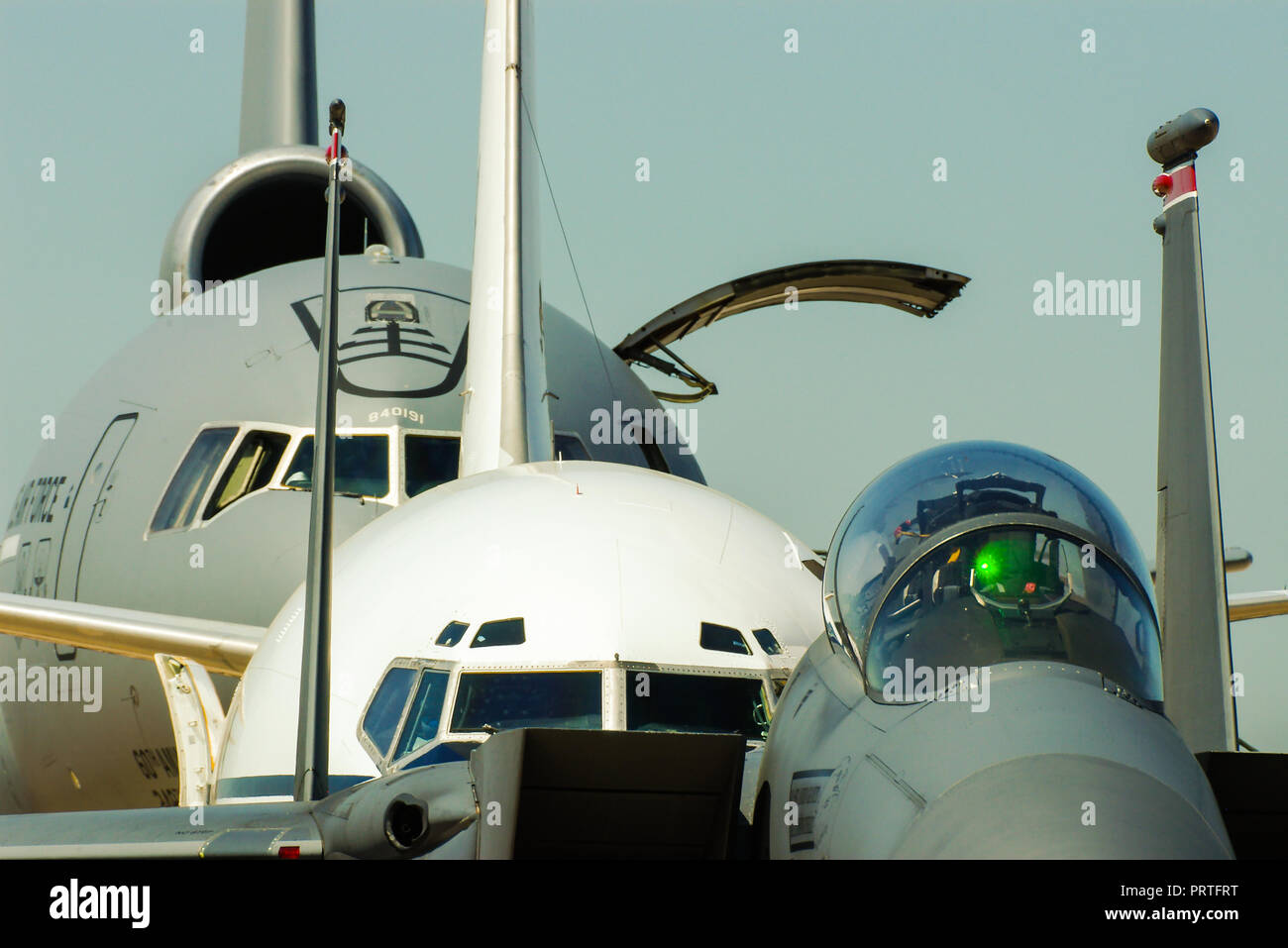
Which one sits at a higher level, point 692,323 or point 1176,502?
point 692,323

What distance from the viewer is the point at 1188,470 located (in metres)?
8.23

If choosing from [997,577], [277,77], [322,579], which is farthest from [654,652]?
[277,77]

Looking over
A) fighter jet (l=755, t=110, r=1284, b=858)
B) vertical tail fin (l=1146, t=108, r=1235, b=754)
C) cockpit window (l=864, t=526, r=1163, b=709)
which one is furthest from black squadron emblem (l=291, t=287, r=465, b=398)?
cockpit window (l=864, t=526, r=1163, b=709)

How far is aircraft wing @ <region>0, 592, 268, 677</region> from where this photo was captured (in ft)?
34.4

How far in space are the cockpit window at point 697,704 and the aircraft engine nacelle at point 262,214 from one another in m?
11.5

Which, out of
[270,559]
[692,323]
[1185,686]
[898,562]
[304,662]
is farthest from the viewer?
[692,323]

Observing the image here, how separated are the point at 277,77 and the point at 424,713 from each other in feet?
57.8

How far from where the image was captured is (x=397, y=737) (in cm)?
689

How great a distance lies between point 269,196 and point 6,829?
13325 millimetres

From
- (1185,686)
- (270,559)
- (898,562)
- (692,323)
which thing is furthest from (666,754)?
(692,323)

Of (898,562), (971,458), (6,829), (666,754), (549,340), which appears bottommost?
(6,829)

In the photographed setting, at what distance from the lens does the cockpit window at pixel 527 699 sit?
22.3 feet

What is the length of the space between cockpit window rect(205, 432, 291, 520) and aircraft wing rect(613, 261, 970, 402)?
234 inches
